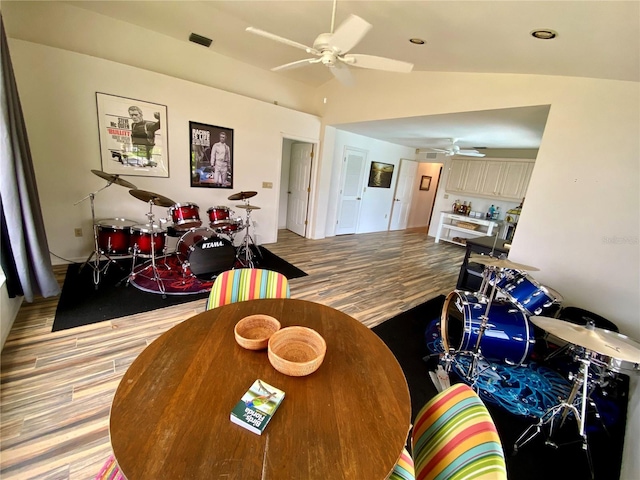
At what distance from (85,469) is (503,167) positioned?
738 centimetres

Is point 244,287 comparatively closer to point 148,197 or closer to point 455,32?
point 148,197

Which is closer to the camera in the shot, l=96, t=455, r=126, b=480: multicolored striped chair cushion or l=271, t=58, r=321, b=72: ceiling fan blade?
l=96, t=455, r=126, b=480: multicolored striped chair cushion

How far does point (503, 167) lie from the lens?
578 cm

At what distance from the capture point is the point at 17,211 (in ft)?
6.64

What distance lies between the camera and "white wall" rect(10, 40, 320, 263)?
3.04 m

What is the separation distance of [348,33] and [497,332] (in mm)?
2436

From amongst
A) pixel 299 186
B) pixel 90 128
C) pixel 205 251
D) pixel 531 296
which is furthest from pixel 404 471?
pixel 299 186

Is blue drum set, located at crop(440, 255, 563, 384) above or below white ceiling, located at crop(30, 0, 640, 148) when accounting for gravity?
below

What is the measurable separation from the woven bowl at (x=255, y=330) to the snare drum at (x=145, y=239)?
8.05ft

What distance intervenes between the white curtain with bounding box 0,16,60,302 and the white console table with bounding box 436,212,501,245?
7.07 meters

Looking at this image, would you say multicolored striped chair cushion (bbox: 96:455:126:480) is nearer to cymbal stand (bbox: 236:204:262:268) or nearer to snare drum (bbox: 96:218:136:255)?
snare drum (bbox: 96:218:136:255)

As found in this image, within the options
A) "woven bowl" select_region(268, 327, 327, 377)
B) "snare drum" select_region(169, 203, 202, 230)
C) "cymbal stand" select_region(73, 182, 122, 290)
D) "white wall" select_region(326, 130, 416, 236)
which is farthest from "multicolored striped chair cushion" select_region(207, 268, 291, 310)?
"white wall" select_region(326, 130, 416, 236)

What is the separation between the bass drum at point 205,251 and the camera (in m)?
3.05

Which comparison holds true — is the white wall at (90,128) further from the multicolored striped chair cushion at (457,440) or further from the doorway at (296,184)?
the multicolored striped chair cushion at (457,440)
